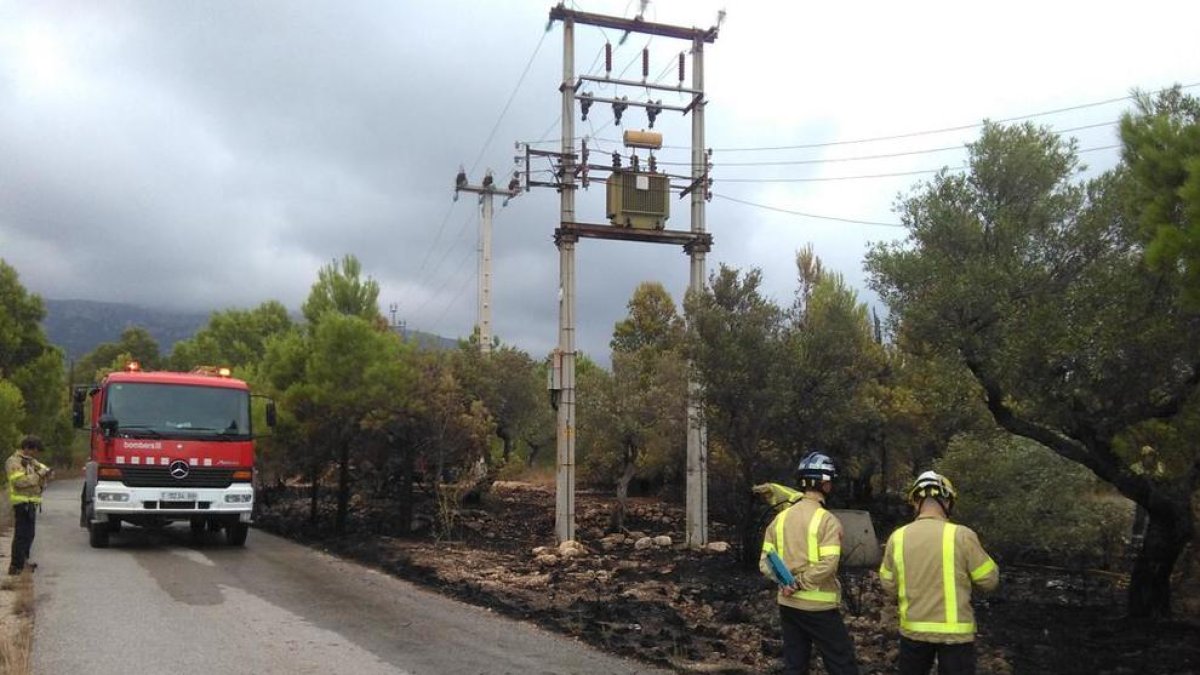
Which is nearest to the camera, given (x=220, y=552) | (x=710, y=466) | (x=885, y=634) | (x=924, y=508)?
(x=924, y=508)

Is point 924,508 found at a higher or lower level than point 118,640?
higher

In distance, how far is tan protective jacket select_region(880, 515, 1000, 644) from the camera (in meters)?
5.02

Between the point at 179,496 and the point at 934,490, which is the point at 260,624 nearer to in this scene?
the point at 179,496

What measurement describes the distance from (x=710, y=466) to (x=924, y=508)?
14839 mm

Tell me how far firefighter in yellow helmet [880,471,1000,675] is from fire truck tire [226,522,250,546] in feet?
45.5

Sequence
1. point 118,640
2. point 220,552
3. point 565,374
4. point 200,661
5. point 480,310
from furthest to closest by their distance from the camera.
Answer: point 480,310
point 565,374
point 220,552
point 118,640
point 200,661

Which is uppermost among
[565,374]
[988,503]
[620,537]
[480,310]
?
[480,310]

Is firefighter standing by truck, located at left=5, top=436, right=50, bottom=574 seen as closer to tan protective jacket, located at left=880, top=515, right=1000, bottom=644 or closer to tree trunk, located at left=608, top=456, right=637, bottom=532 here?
tan protective jacket, located at left=880, top=515, right=1000, bottom=644

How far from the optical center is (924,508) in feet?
A: 17.3

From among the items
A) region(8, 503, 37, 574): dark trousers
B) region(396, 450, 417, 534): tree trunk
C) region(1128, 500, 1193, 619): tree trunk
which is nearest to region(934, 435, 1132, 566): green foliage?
region(1128, 500, 1193, 619): tree trunk

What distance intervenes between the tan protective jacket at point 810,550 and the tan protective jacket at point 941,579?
19.4 inches

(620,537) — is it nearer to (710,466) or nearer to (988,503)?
(710,466)

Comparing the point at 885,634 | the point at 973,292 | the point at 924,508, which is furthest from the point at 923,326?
the point at 924,508

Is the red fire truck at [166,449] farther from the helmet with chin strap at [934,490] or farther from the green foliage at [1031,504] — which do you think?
the helmet with chin strap at [934,490]
